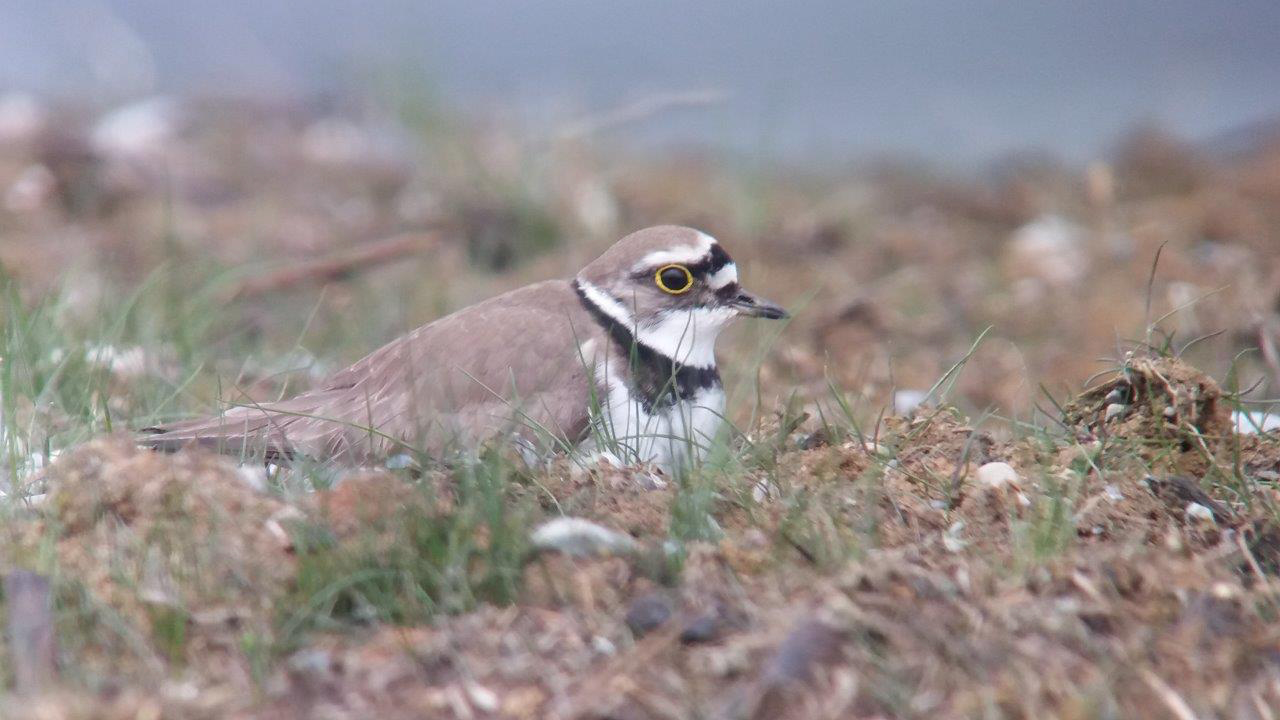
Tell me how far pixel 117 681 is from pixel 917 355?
4.37m

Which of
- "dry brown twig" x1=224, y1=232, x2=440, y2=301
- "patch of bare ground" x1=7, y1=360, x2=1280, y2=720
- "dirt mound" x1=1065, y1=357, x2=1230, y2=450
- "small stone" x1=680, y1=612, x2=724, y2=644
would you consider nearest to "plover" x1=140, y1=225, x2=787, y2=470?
"patch of bare ground" x1=7, y1=360, x2=1280, y2=720

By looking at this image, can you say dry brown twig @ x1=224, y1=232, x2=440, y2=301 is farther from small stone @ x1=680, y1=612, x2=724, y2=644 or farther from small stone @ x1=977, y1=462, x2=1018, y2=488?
small stone @ x1=680, y1=612, x2=724, y2=644

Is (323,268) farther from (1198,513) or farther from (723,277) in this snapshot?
(1198,513)

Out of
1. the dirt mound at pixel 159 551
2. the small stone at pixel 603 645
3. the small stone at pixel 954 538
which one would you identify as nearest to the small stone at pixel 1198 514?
the small stone at pixel 954 538

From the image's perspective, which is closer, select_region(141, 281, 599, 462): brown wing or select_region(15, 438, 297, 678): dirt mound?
select_region(15, 438, 297, 678): dirt mound

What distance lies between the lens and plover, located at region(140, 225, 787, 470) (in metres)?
3.89

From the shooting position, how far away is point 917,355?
636 centimetres

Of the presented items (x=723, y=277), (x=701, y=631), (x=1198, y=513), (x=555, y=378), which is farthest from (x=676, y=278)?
(x=701, y=631)

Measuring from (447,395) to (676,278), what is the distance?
0.88m

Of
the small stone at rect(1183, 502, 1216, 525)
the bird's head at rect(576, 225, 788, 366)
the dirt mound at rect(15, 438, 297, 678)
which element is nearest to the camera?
the dirt mound at rect(15, 438, 297, 678)

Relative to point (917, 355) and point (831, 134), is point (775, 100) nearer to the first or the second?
point (917, 355)

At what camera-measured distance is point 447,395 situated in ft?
13.3

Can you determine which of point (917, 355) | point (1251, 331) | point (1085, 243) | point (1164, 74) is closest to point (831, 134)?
point (1164, 74)

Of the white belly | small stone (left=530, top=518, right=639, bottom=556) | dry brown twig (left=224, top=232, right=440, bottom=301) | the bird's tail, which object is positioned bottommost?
dry brown twig (left=224, top=232, right=440, bottom=301)
